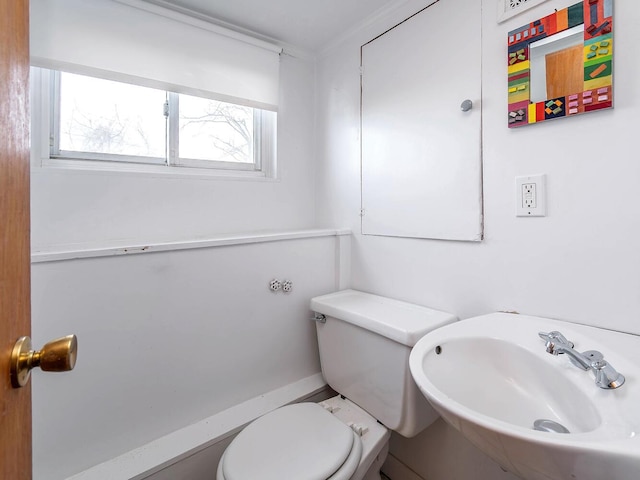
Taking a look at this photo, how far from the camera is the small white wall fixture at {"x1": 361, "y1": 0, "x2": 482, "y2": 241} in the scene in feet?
3.70

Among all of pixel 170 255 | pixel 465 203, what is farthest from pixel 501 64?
pixel 170 255

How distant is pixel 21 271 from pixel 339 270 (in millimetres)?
1269

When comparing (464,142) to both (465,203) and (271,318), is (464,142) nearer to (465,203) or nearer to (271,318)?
(465,203)

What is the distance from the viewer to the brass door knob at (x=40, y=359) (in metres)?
0.43

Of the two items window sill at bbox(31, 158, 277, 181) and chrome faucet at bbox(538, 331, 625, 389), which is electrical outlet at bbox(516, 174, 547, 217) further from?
window sill at bbox(31, 158, 277, 181)

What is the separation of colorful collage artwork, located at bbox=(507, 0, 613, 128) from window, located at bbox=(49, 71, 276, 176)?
1137mm

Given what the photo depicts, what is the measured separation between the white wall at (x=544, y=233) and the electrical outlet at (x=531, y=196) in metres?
0.02

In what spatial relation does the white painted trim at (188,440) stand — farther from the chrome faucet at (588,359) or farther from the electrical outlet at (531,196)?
the electrical outlet at (531,196)

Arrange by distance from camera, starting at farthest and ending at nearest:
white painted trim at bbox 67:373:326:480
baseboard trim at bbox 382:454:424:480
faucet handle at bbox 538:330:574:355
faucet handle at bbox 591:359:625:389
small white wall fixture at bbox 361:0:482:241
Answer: baseboard trim at bbox 382:454:424:480
small white wall fixture at bbox 361:0:482:241
white painted trim at bbox 67:373:326:480
faucet handle at bbox 538:330:574:355
faucet handle at bbox 591:359:625:389

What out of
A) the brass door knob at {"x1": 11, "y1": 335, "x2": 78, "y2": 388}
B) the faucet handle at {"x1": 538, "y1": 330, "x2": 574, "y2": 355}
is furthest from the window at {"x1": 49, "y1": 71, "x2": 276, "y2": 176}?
the faucet handle at {"x1": 538, "y1": 330, "x2": 574, "y2": 355}

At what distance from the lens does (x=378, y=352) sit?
1151mm

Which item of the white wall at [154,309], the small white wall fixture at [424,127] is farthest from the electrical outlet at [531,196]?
the white wall at [154,309]

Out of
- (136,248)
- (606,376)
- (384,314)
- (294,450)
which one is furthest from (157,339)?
(606,376)

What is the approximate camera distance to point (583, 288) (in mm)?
903
